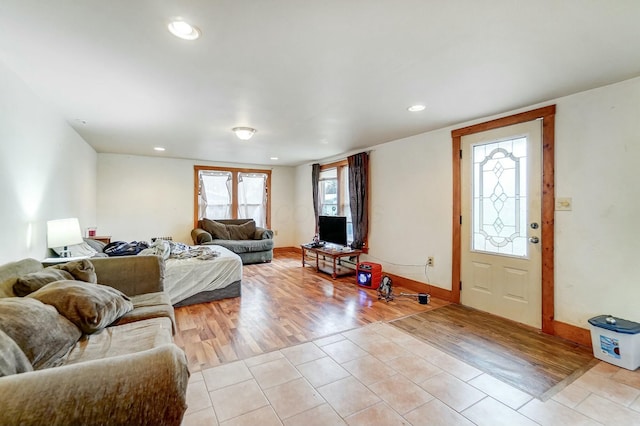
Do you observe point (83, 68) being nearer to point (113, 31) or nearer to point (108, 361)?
point (113, 31)

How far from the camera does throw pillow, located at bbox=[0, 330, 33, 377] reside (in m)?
1.04

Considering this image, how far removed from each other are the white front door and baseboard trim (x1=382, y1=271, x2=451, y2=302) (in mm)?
235

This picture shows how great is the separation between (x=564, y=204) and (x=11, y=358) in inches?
154

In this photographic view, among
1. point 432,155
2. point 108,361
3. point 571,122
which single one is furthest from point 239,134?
point 571,122

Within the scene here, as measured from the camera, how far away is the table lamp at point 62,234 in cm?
273

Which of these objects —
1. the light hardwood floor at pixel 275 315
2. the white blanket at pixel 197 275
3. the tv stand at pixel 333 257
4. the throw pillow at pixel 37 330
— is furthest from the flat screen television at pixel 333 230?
the throw pillow at pixel 37 330

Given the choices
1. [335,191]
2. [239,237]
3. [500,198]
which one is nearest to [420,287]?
[500,198]

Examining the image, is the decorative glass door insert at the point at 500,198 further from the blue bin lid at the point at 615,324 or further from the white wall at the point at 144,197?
→ the white wall at the point at 144,197

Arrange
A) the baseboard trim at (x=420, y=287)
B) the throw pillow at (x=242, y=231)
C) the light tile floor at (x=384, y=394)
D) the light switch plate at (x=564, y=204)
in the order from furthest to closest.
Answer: the throw pillow at (x=242, y=231) < the baseboard trim at (x=420, y=287) < the light switch plate at (x=564, y=204) < the light tile floor at (x=384, y=394)

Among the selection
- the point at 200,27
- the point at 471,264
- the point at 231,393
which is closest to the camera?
the point at 200,27

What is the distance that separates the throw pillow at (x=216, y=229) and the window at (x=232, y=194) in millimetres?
432

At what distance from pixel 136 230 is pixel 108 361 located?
5.90 m

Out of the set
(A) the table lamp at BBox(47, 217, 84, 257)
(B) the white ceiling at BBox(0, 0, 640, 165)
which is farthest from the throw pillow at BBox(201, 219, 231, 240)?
(A) the table lamp at BBox(47, 217, 84, 257)

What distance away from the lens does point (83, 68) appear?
2.19 m
